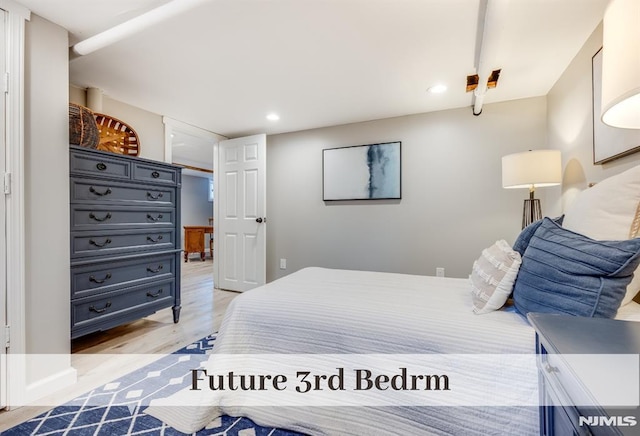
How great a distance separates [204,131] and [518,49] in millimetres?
3490

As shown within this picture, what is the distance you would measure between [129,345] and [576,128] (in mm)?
3825

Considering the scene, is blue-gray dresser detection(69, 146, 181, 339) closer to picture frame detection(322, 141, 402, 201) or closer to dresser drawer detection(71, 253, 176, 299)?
dresser drawer detection(71, 253, 176, 299)

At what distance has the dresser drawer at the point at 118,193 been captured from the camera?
2076 millimetres

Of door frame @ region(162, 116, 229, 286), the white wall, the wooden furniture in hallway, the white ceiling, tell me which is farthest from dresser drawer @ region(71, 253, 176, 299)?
the wooden furniture in hallway

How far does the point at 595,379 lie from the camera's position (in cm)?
52

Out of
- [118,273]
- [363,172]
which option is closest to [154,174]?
[118,273]

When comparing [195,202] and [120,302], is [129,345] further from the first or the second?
[195,202]

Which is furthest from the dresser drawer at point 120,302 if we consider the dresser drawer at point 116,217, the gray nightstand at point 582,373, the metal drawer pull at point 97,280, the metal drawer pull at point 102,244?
the gray nightstand at point 582,373

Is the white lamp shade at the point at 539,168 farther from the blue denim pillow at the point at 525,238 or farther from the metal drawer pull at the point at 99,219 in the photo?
the metal drawer pull at the point at 99,219

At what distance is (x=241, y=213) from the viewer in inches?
162

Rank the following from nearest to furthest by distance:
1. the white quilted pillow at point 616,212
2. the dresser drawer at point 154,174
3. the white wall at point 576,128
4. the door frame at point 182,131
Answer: the white quilted pillow at point 616,212 < the white wall at point 576,128 < the dresser drawer at point 154,174 < the door frame at point 182,131

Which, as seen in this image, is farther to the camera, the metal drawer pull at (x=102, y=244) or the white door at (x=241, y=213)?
the white door at (x=241, y=213)

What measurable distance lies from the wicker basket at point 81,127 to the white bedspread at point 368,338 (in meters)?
1.73

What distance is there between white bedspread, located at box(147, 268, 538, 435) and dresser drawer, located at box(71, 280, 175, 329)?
99cm
